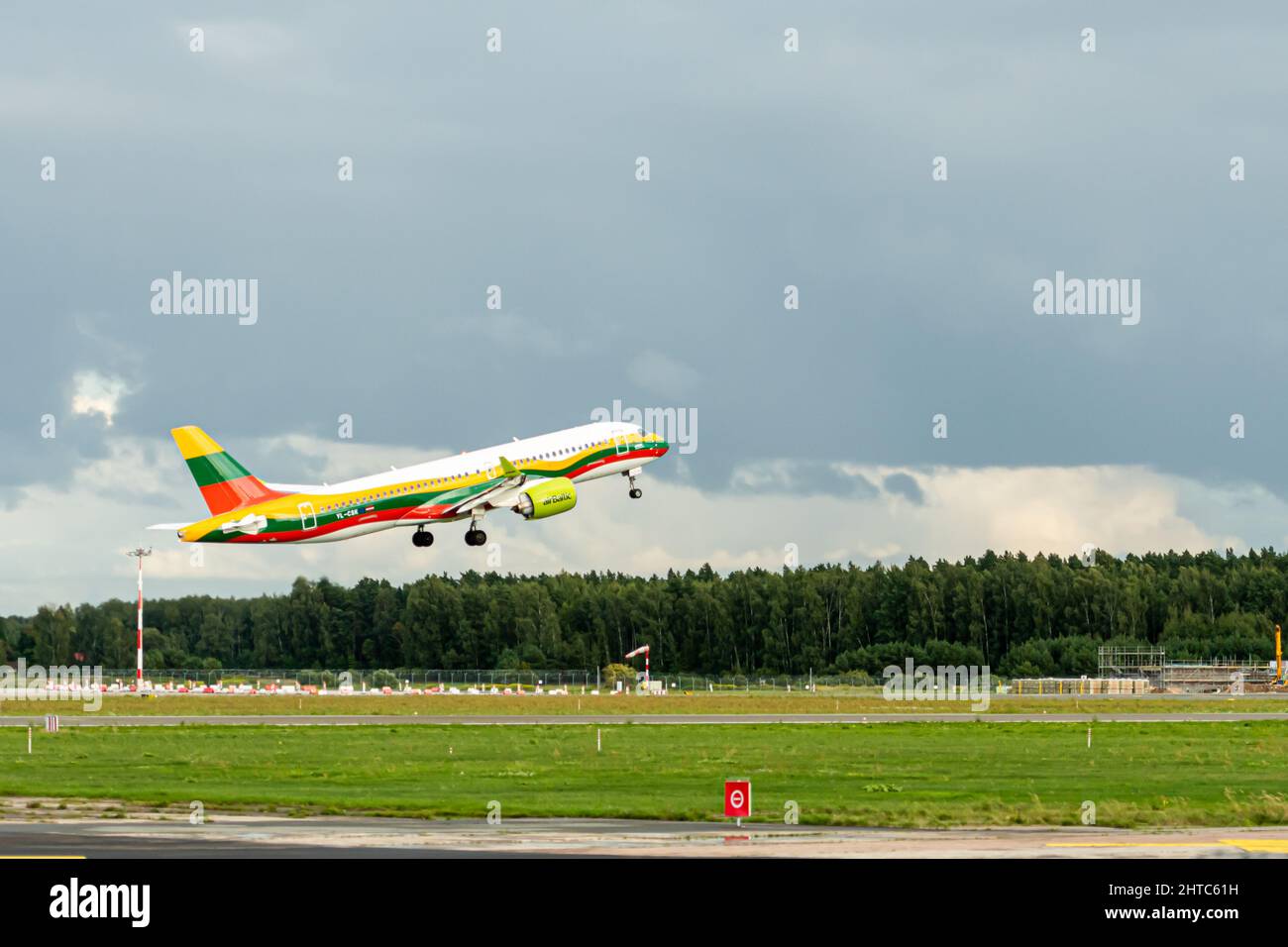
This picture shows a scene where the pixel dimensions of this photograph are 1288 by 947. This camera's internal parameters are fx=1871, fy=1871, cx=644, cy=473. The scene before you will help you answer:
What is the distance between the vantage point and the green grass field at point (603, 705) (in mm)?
134875

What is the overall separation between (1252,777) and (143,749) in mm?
49100

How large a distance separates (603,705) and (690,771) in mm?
74273

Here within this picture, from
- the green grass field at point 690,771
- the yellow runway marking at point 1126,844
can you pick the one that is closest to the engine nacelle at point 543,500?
the green grass field at point 690,771

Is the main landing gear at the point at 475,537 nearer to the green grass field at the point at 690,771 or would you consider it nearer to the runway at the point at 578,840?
the green grass field at the point at 690,771

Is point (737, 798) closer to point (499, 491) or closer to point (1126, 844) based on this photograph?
point (1126, 844)

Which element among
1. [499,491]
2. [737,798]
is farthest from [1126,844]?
[499,491]

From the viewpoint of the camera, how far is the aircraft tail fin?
94938 millimetres

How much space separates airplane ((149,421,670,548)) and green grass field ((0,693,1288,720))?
40098 mm

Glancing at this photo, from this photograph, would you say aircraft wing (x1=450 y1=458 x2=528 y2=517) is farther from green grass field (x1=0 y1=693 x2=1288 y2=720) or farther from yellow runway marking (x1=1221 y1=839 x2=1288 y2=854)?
yellow runway marking (x1=1221 y1=839 x2=1288 y2=854)

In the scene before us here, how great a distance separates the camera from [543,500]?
91500mm

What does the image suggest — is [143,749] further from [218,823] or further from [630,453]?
[218,823]

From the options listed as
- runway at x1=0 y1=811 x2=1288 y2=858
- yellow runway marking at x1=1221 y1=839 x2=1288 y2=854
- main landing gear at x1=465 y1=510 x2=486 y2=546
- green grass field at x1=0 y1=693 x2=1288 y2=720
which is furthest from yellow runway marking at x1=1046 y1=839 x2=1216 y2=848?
green grass field at x1=0 y1=693 x2=1288 y2=720
